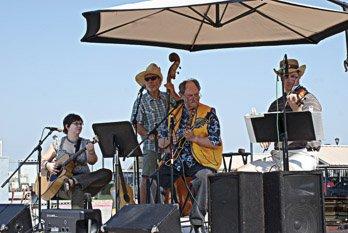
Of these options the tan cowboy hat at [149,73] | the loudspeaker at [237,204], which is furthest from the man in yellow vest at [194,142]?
the loudspeaker at [237,204]

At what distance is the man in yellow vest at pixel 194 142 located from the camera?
7227 mm

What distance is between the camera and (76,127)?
8289 millimetres

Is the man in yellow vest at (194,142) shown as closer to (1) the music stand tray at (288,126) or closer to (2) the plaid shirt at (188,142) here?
(2) the plaid shirt at (188,142)

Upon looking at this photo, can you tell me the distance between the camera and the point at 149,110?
8.05 metres

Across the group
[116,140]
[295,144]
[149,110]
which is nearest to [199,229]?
[116,140]

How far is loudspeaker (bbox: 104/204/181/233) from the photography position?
5.68m

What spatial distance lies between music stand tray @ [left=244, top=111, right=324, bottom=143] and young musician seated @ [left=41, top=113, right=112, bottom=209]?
2.25 metres

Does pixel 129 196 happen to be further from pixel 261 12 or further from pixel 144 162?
pixel 261 12

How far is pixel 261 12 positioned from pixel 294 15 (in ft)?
1.50

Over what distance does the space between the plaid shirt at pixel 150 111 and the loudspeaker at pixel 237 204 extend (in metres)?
2.38

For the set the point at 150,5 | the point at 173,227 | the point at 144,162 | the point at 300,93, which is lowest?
the point at 173,227

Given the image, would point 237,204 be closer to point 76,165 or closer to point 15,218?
point 15,218

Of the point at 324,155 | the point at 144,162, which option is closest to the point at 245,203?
the point at 144,162

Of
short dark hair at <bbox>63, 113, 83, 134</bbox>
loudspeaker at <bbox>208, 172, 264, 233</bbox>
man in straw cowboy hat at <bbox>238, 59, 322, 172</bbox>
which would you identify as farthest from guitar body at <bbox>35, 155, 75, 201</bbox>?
loudspeaker at <bbox>208, 172, 264, 233</bbox>
